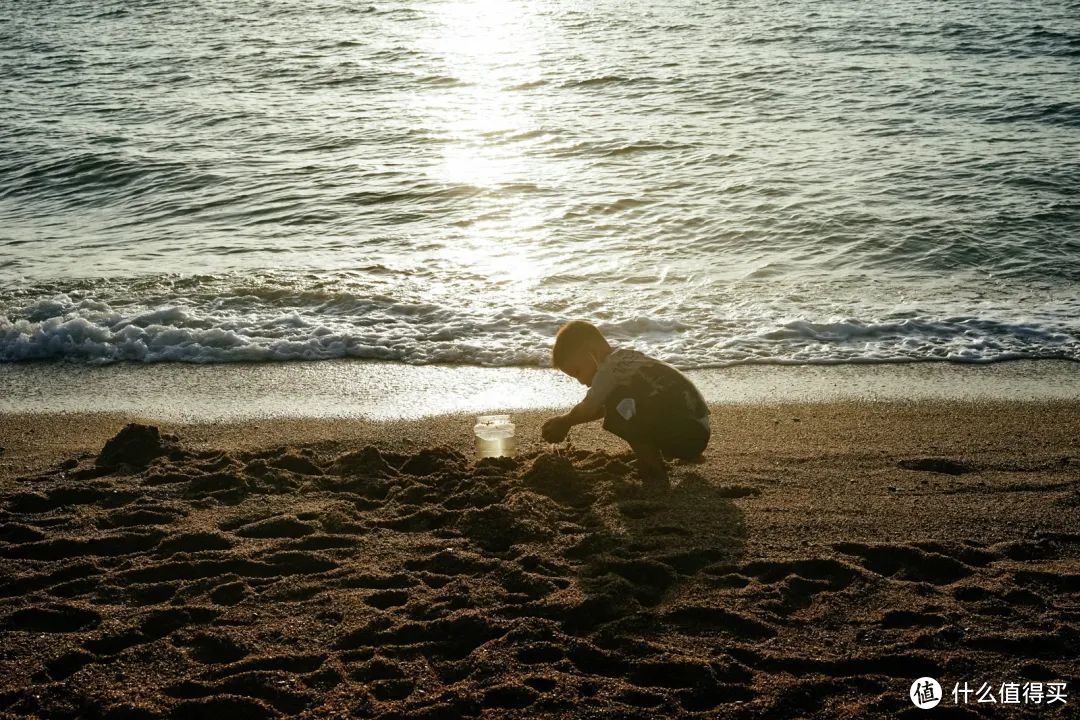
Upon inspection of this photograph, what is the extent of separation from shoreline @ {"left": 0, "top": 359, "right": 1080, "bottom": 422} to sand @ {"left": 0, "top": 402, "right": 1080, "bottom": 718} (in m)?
0.66

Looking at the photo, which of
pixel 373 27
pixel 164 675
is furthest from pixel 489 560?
pixel 373 27

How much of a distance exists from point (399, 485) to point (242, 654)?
1547 millimetres

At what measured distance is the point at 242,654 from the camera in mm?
3691

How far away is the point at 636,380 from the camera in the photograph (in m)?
5.00

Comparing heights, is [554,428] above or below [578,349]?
below

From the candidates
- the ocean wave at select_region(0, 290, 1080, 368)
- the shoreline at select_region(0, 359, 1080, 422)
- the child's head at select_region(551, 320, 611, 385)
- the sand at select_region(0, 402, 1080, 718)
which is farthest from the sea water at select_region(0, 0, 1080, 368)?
the child's head at select_region(551, 320, 611, 385)

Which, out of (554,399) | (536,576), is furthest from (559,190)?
(536,576)

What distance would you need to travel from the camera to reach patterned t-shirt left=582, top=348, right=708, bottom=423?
498 cm

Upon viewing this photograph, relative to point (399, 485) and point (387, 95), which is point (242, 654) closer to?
point (399, 485)

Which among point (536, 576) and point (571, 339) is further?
point (571, 339)

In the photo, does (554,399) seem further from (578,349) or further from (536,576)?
(536,576)

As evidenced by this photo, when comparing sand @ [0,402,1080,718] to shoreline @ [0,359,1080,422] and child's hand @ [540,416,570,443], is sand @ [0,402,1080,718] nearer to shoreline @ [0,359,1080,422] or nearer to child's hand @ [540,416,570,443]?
child's hand @ [540,416,570,443]

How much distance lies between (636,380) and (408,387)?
2.47m

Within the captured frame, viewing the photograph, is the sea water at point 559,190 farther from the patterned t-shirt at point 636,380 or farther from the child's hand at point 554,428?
the child's hand at point 554,428
